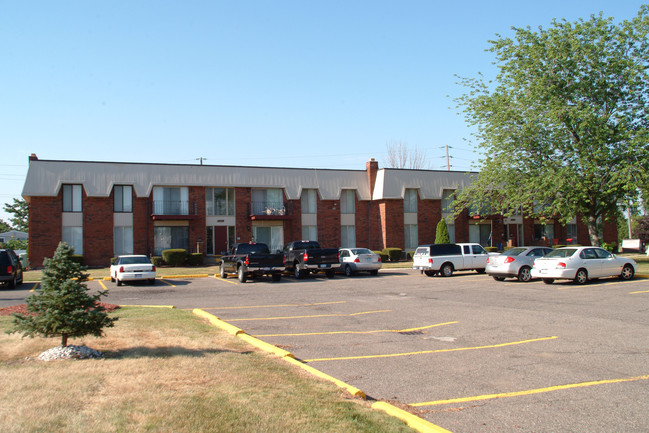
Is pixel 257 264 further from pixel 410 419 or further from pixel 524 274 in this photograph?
pixel 410 419

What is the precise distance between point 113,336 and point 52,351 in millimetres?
1798

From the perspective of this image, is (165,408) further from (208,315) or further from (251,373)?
Answer: (208,315)

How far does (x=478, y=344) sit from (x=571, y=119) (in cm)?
2334

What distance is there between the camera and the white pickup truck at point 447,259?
2716 cm

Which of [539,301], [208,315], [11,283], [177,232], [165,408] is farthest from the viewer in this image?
[177,232]

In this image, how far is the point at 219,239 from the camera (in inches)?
1545

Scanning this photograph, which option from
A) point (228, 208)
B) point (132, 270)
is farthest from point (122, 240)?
point (132, 270)

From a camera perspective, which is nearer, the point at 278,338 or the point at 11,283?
the point at 278,338

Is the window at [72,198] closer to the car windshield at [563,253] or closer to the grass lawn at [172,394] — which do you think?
the car windshield at [563,253]

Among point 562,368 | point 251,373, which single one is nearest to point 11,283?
point 251,373

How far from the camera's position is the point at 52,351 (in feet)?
27.6

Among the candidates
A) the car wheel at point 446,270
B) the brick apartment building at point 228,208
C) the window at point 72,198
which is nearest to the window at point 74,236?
the brick apartment building at point 228,208

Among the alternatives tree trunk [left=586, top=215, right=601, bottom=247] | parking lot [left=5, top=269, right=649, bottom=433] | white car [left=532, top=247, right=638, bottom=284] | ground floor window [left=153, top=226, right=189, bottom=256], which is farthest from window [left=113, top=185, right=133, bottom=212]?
tree trunk [left=586, top=215, right=601, bottom=247]

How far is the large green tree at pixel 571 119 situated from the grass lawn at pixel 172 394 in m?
25.6
